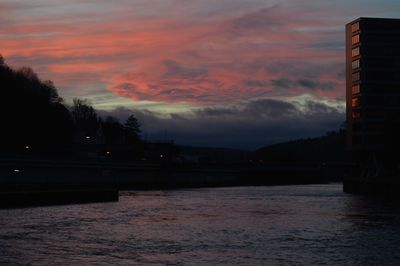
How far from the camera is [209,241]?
4209 centimetres

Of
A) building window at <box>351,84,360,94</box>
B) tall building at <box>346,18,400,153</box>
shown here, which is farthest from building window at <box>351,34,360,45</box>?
building window at <box>351,84,360,94</box>

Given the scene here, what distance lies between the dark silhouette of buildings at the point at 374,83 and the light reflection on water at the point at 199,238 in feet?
198

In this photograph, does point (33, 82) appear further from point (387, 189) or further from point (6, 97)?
point (387, 189)

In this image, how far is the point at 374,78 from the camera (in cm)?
12550

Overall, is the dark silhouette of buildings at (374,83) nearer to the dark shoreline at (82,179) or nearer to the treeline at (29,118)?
the dark shoreline at (82,179)

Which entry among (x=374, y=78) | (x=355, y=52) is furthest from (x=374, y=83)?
(x=355, y=52)

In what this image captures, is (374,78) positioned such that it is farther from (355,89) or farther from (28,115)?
(28,115)

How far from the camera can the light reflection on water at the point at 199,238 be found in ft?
114

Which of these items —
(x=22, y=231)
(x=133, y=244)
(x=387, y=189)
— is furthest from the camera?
(x=387, y=189)

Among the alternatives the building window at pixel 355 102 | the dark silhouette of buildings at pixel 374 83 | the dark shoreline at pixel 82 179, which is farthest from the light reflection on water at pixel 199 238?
the building window at pixel 355 102

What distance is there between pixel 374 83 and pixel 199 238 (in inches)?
3456

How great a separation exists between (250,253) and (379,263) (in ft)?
20.7

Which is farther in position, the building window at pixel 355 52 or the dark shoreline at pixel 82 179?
the building window at pixel 355 52

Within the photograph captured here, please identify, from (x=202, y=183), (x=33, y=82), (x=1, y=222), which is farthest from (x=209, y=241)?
(x=202, y=183)
